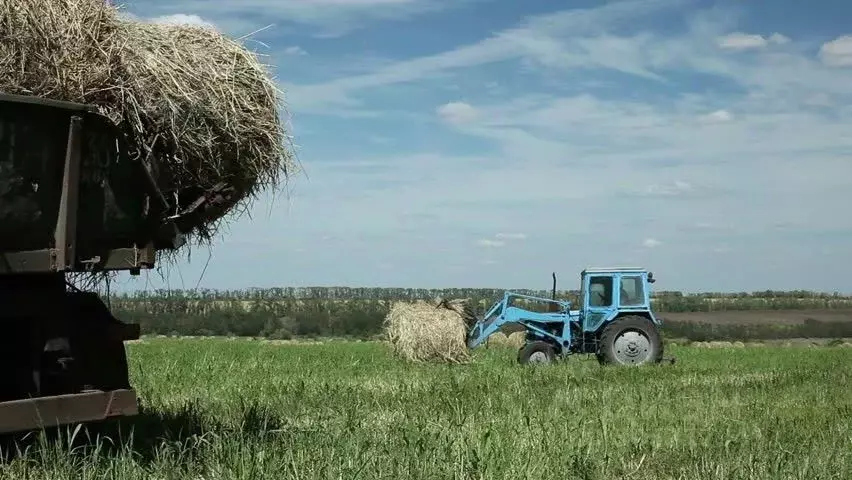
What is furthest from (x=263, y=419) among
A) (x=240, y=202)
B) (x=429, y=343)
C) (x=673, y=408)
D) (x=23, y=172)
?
(x=429, y=343)

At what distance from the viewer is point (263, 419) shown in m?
8.15

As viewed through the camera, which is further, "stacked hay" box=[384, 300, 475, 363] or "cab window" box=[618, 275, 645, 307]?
"stacked hay" box=[384, 300, 475, 363]

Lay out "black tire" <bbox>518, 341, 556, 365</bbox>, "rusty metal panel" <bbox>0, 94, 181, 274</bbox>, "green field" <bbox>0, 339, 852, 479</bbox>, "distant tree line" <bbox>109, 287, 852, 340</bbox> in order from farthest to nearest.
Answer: "distant tree line" <bbox>109, 287, 852, 340</bbox> < "black tire" <bbox>518, 341, 556, 365</bbox> < "green field" <bbox>0, 339, 852, 479</bbox> < "rusty metal panel" <bbox>0, 94, 181, 274</bbox>

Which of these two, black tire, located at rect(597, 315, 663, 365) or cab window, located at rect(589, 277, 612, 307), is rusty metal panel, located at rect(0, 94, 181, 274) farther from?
cab window, located at rect(589, 277, 612, 307)

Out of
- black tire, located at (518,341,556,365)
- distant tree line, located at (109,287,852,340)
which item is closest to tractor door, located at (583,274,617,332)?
black tire, located at (518,341,556,365)

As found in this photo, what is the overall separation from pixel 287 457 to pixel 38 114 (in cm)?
241

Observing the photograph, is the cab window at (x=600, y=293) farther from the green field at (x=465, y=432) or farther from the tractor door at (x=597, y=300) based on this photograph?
the green field at (x=465, y=432)

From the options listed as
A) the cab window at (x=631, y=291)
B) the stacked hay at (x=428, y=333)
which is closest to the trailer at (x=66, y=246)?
the stacked hay at (x=428, y=333)

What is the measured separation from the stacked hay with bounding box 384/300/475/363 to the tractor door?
8.58 ft

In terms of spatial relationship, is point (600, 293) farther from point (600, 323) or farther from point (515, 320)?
point (515, 320)

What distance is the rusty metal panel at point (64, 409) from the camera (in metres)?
5.80

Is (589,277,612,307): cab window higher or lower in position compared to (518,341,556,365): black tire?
higher

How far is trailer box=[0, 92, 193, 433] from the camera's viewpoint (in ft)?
18.8

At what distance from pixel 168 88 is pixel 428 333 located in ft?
50.1
